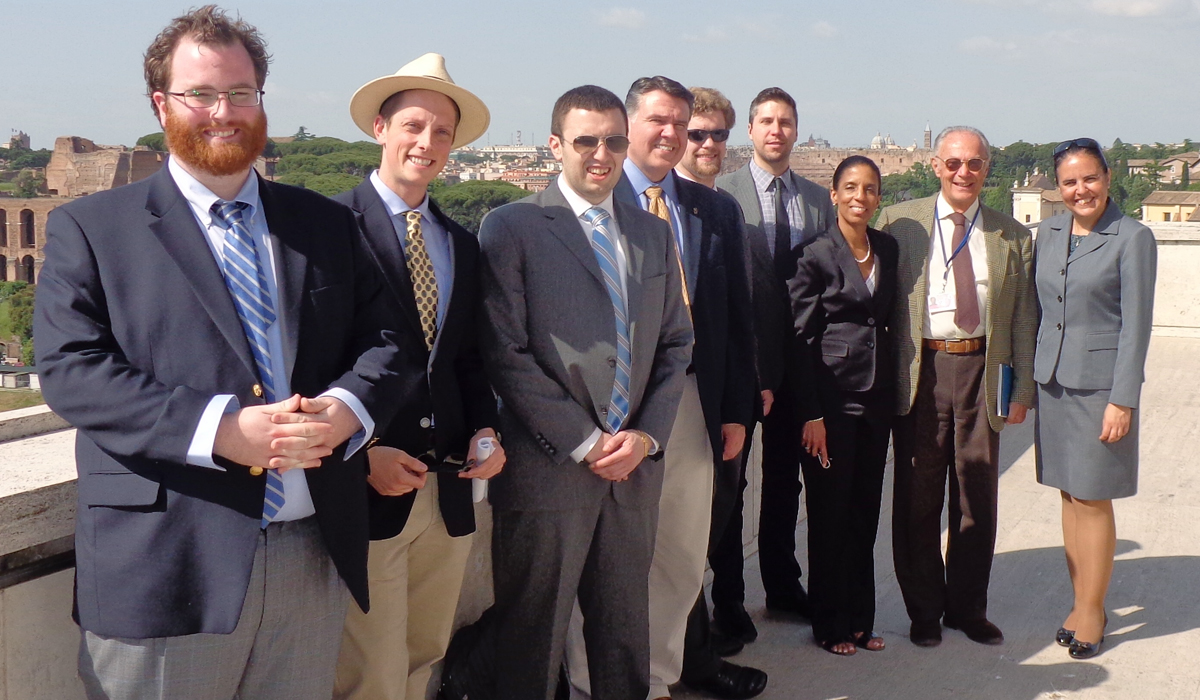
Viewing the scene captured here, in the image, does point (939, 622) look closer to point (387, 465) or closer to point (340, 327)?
point (387, 465)

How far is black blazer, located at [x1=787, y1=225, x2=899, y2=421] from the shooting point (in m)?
2.98

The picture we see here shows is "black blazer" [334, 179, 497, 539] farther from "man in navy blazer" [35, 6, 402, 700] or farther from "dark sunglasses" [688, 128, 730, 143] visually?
"dark sunglasses" [688, 128, 730, 143]

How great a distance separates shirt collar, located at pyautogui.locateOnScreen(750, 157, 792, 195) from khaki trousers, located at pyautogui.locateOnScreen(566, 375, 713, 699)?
2.93 feet

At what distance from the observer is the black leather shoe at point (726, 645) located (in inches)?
119

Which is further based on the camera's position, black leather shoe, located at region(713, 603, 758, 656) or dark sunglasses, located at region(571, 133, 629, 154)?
black leather shoe, located at region(713, 603, 758, 656)

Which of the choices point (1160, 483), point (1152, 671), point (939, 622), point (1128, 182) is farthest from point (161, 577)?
point (1128, 182)

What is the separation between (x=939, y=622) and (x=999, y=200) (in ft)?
150

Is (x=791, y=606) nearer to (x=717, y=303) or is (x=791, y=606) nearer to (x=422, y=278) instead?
(x=717, y=303)

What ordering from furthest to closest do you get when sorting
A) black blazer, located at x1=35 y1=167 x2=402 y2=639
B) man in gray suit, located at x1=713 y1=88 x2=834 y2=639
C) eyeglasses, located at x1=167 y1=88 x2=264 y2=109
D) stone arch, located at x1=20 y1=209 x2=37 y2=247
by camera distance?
stone arch, located at x1=20 y1=209 x2=37 y2=247 < man in gray suit, located at x1=713 y1=88 x2=834 y2=639 < eyeglasses, located at x1=167 y1=88 x2=264 y2=109 < black blazer, located at x1=35 y1=167 x2=402 y2=639

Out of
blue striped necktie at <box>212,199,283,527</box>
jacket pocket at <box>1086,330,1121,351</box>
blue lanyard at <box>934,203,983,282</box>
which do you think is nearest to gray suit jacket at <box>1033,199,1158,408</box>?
jacket pocket at <box>1086,330,1121,351</box>

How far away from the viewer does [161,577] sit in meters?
1.54

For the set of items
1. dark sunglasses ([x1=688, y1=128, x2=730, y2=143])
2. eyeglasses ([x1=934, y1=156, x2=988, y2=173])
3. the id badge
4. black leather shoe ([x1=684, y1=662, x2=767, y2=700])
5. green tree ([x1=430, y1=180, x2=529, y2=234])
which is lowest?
black leather shoe ([x1=684, y1=662, x2=767, y2=700])

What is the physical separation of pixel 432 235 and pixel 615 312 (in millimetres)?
439

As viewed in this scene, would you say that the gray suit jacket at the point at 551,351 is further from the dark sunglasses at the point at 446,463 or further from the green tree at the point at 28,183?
the green tree at the point at 28,183
